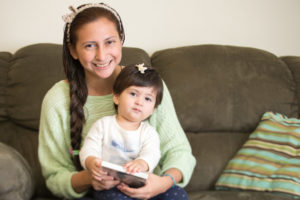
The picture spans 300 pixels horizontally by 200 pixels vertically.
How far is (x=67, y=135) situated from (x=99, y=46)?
0.43m

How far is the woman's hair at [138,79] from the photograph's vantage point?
1328 mm

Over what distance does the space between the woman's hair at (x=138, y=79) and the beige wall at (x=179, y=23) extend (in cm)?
97

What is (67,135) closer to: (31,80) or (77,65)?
(77,65)

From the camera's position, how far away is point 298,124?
1.84 m

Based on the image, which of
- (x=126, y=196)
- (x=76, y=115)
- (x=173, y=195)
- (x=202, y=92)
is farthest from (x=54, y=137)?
(x=202, y=92)

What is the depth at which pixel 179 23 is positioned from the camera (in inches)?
91.5

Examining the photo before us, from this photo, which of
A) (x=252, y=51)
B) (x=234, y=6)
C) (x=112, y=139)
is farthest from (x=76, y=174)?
(x=234, y=6)

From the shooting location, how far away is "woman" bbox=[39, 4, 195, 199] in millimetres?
1378

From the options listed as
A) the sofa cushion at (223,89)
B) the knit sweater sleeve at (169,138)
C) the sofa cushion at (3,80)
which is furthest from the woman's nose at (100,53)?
the sofa cushion at (3,80)

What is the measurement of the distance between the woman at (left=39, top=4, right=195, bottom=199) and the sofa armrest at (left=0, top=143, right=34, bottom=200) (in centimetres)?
10

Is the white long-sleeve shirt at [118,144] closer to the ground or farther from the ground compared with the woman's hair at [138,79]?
closer to the ground

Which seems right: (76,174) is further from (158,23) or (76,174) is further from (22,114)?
(158,23)

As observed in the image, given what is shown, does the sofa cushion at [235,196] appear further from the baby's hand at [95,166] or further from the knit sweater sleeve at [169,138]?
the baby's hand at [95,166]

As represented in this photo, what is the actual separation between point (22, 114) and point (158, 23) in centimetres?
109
